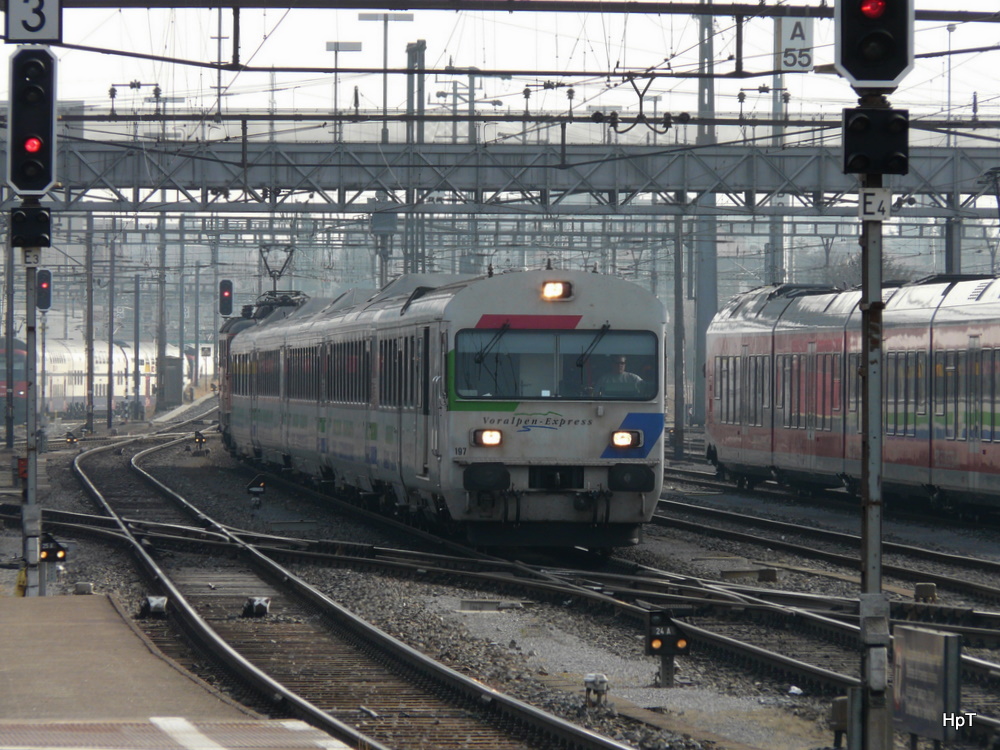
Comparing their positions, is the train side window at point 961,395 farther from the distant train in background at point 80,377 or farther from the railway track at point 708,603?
the distant train in background at point 80,377

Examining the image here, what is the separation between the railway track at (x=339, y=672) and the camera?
8.43 meters

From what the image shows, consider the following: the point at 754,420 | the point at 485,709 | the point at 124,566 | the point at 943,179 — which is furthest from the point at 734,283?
the point at 485,709

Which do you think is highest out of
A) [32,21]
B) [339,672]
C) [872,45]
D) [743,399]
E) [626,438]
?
[32,21]

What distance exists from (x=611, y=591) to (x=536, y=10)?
5.42 meters

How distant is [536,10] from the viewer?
1425cm

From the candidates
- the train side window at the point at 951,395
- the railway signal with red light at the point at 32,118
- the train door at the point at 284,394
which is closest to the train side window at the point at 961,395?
the train side window at the point at 951,395

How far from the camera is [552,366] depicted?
51.7 feet

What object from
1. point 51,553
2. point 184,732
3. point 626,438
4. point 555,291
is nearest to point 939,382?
point 626,438

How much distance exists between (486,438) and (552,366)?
1044 mm

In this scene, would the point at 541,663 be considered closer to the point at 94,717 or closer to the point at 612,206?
the point at 94,717

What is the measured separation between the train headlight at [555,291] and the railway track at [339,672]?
3864 mm

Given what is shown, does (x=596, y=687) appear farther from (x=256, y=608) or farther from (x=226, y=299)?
(x=226, y=299)

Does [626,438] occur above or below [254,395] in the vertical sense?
below

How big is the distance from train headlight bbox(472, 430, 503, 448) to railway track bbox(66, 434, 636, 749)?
2297 mm
